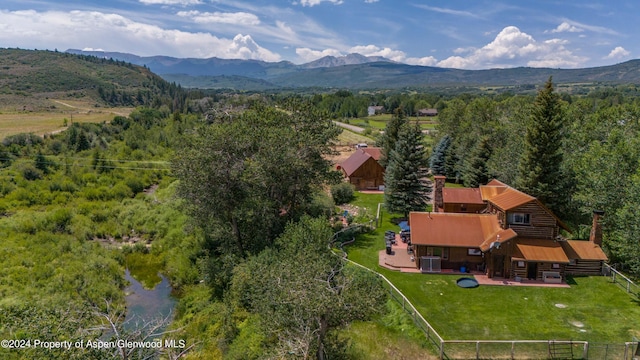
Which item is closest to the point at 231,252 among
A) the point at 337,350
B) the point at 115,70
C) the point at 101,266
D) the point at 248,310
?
the point at 248,310

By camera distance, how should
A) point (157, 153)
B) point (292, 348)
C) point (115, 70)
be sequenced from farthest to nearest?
point (115, 70)
point (157, 153)
point (292, 348)

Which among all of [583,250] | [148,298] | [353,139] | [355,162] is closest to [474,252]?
[583,250]

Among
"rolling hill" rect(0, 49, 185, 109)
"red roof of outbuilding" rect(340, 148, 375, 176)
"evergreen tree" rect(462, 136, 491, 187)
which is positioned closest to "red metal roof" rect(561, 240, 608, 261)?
"evergreen tree" rect(462, 136, 491, 187)

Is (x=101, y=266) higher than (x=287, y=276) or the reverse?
the reverse

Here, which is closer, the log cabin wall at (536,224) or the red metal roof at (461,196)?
the log cabin wall at (536,224)

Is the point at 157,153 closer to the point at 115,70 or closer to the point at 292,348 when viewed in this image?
the point at 292,348

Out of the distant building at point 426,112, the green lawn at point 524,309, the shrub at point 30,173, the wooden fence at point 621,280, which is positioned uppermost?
the distant building at point 426,112

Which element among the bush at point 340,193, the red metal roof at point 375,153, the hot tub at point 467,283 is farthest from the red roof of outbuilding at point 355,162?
the hot tub at point 467,283

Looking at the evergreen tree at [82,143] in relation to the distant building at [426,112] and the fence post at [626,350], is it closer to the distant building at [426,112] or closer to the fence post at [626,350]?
the fence post at [626,350]
